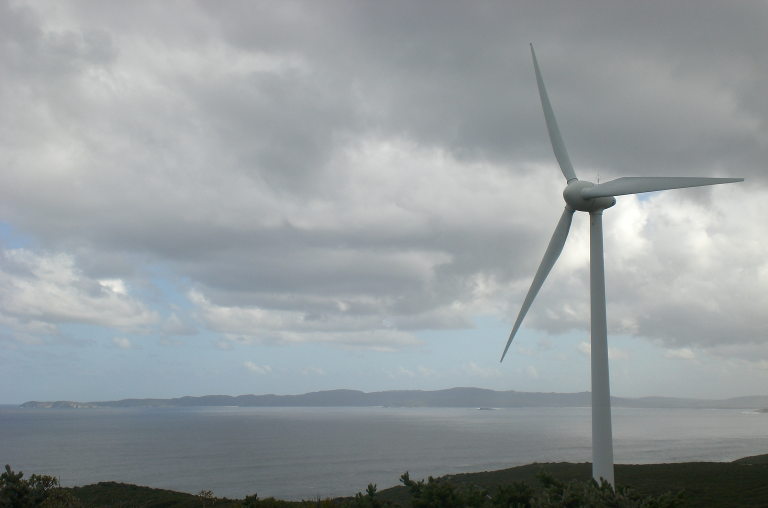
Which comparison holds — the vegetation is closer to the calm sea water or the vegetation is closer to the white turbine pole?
the white turbine pole

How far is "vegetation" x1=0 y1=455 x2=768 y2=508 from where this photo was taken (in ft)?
47.3

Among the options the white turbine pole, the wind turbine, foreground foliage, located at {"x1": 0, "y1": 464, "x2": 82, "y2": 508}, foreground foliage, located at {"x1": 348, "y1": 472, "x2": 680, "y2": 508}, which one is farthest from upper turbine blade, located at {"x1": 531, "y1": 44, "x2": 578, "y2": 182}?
foreground foliage, located at {"x1": 0, "y1": 464, "x2": 82, "y2": 508}

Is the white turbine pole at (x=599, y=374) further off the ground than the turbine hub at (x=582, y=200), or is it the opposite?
the turbine hub at (x=582, y=200)

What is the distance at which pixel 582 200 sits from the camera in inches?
976

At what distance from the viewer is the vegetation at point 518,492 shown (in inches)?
567

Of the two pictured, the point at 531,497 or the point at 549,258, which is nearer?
the point at 531,497

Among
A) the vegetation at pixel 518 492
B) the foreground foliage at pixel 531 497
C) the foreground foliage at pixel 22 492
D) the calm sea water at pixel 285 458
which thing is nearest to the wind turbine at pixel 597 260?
the vegetation at pixel 518 492

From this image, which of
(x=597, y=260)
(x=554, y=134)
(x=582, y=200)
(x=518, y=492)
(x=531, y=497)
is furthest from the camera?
(x=554, y=134)

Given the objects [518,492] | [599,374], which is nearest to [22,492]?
[518,492]

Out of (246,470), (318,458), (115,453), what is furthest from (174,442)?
(246,470)

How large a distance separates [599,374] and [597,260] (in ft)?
13.6

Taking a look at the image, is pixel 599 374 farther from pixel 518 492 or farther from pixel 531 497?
pixel 531 497

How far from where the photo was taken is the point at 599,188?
2450 cm

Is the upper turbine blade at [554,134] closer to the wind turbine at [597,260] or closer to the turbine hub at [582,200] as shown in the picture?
the wind turbine at [597,260]
